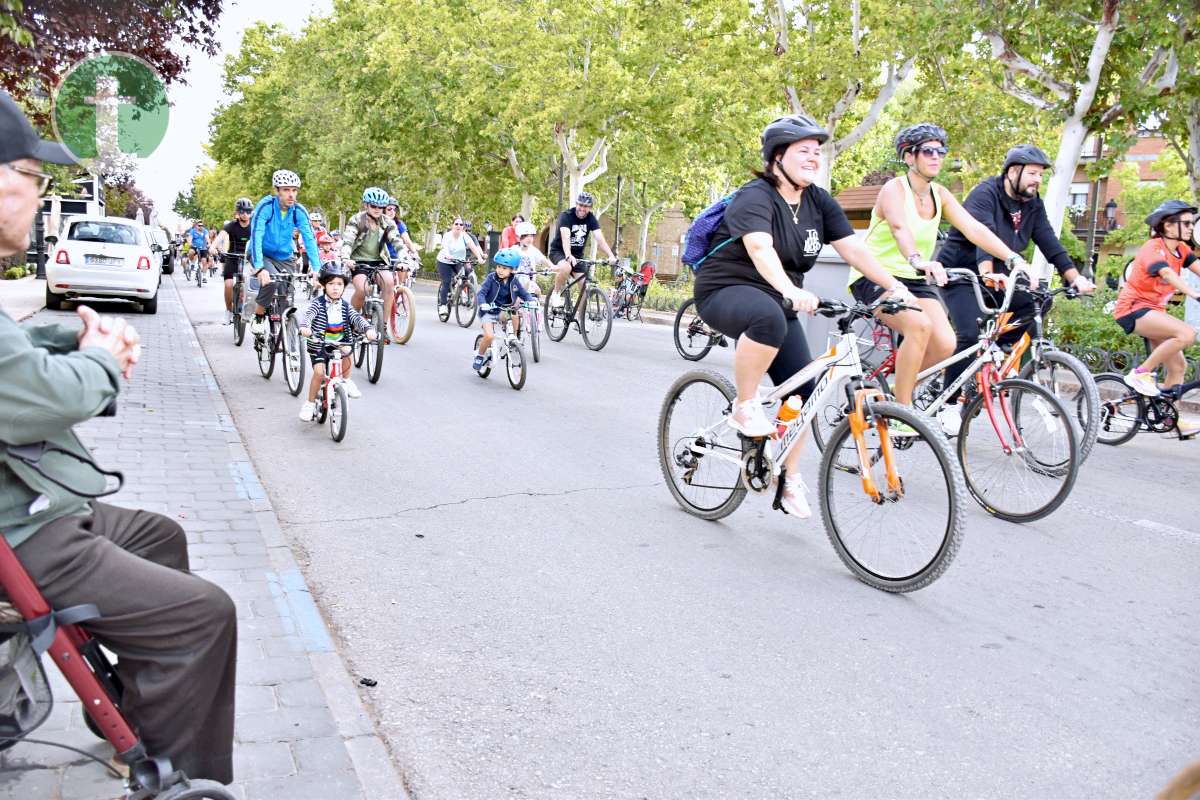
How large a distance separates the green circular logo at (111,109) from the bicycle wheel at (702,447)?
138 inches

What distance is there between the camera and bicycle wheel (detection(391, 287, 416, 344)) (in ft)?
48.0

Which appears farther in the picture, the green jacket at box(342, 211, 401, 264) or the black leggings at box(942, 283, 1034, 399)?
the green jacket at box(342, 211, 401, 264)

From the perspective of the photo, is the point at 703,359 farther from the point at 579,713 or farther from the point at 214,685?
the point at 214,685

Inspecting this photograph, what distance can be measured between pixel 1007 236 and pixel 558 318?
9.32 m

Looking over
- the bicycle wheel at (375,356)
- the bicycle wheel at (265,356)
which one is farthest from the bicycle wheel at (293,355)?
the bicycle wheel at (265,356)

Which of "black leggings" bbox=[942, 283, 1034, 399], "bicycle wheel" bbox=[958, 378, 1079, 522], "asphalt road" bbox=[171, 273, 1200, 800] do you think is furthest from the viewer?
"black leggings" bbox=[942, 283, 1034, 399]

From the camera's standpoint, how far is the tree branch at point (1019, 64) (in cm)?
1606

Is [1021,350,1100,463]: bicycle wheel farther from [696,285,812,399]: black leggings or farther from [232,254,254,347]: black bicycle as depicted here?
[232,254,254,347]: black bicycle

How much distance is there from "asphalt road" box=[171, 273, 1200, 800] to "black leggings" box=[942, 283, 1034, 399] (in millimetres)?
1082

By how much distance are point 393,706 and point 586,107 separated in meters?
29.0

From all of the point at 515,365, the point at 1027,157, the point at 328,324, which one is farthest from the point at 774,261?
the point at 515,365

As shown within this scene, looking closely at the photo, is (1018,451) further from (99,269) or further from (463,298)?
(99,269)

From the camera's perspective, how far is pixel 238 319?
14.0m

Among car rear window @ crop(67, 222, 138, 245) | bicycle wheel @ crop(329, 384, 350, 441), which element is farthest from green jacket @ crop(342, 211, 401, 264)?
car rear window @ crop(67, 222, 138, 245)
